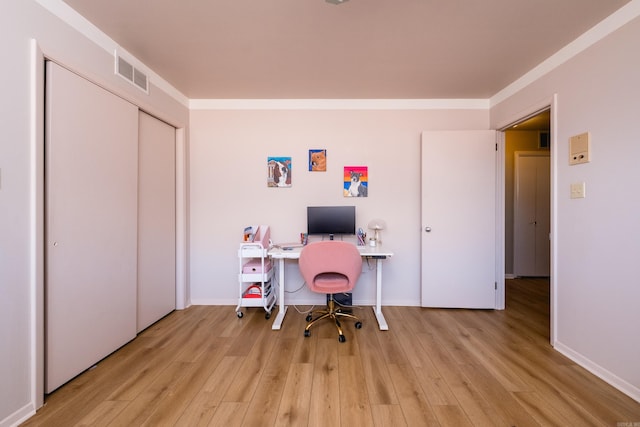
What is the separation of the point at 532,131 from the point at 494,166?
2.38 metres

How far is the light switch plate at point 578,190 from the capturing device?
1.96 m

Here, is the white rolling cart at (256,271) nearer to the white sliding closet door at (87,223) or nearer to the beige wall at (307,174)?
the beige wall at (307,174)

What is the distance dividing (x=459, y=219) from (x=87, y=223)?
3659 mm

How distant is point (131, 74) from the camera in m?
2.30

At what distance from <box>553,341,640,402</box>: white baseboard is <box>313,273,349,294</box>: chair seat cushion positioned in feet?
6.28

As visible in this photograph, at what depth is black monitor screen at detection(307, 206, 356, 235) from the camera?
3039 millimetres

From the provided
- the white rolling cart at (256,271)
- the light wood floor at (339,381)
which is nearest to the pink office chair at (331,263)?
the light wood floor at (339,381)

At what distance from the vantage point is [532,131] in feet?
14.6

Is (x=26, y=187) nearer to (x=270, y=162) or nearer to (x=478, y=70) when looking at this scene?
(x=270, y=162)

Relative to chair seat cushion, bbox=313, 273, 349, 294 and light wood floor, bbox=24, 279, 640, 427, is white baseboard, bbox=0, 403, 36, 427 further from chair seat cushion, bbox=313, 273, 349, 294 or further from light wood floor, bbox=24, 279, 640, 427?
chair seat cushion, bbox=313, 273, 349, 294

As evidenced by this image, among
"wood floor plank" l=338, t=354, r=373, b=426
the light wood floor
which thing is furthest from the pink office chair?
the light wood floor

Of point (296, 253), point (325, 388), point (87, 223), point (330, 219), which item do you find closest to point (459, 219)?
point (330, 219)

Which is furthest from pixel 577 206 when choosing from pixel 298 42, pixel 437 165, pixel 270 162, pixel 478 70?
pixel 270 162

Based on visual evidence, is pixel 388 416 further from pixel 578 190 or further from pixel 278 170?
pixel 278 170
